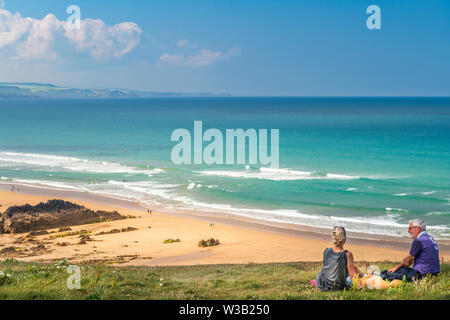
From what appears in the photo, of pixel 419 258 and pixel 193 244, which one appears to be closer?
pixel 419 258

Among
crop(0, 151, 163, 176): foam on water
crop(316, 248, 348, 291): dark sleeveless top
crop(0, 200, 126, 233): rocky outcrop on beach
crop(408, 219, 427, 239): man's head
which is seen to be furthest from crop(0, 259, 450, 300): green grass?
crop(0, 151, 163, 176): foam on water

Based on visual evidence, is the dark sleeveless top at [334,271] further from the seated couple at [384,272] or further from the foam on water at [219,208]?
the foam on water at [219,208]

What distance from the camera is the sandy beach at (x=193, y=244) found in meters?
21.8

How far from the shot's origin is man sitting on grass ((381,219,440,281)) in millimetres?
8711

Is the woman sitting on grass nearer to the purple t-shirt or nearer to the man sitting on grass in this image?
the man sitting on grass

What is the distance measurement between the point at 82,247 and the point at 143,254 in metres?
3.18

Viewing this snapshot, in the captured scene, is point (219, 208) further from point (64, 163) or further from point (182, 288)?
point (64, 163)

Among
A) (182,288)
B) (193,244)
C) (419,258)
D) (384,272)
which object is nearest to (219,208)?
(193,244)

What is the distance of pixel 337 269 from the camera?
8.55m

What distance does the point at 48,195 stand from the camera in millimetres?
39750

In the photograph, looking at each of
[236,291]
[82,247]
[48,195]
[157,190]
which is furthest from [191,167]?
[236,291]

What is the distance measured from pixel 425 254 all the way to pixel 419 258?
0.53 feet

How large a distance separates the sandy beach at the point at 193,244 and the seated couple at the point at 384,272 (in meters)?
12.5
